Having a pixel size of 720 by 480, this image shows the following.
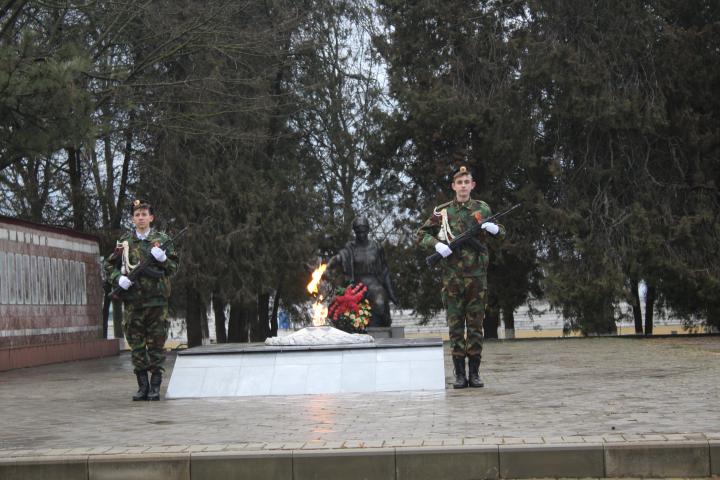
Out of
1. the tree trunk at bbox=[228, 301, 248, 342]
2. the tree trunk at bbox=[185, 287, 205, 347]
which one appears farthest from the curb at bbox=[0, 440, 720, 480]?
the tree trunk at bbox=[228, 301, 248, 342]

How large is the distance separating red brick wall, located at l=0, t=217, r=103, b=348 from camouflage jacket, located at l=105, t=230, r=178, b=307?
9393 mm

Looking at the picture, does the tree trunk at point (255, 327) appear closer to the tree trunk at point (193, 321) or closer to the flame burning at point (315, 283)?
A: the tree trunk at point (193, 321)

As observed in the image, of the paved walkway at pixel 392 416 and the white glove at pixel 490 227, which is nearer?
the paved walkway at pixel 392 416

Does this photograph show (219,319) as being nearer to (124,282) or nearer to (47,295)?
(47,295)

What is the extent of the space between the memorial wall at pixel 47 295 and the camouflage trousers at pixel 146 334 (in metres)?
8.99

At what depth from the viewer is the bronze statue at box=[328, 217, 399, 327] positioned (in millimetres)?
20312

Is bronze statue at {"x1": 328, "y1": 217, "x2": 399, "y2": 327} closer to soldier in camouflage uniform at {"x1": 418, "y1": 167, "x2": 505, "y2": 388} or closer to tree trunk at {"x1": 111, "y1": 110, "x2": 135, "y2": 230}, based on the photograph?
soldier in camouflage uniform at {"x1": 418, "y1": 167, "x2": 505, "y2": 388}

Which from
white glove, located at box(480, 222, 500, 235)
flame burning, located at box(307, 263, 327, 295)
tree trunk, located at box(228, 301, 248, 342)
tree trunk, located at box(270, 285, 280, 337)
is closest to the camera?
white glove, located at box(480, 222, 500, 235)

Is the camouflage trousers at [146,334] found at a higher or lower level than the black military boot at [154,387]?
higher

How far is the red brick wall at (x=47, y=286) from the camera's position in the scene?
21188 mm

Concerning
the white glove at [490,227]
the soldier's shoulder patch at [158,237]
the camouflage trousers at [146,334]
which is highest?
the soldier's shoulder patch at [158,237]

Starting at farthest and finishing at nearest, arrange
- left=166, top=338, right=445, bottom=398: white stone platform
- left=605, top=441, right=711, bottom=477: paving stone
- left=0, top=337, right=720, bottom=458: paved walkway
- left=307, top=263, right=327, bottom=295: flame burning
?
left=307, top=263, right=327, bottom=295: flame burning < left=166, top=338, right=445, bottom=398: white stone platform < left=0, top=337, right=720, bottom=458: paved walkway < left=605, top=441, right=711, bottom=477: paving stone

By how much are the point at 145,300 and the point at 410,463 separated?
5814 mm

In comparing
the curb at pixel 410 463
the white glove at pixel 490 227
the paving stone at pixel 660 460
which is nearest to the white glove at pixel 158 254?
the white glove at pixel 490 227
